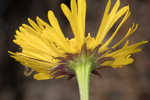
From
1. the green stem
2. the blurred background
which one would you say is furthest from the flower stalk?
the blurred background

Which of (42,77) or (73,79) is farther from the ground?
(73,79)

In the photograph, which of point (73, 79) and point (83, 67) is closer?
point (83, 67)

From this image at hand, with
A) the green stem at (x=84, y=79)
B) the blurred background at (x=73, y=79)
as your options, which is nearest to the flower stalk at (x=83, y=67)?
the green stem at (x=84, y=79)

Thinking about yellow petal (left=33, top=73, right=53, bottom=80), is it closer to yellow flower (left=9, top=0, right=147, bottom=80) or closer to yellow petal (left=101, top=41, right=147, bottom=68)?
yellow flower (left=9, top=0, right=147, bottom=80)

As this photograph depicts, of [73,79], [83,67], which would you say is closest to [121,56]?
[83,67]

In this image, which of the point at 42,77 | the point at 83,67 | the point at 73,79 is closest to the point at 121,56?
the point at 83,67

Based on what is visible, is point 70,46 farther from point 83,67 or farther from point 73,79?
point 73,79
